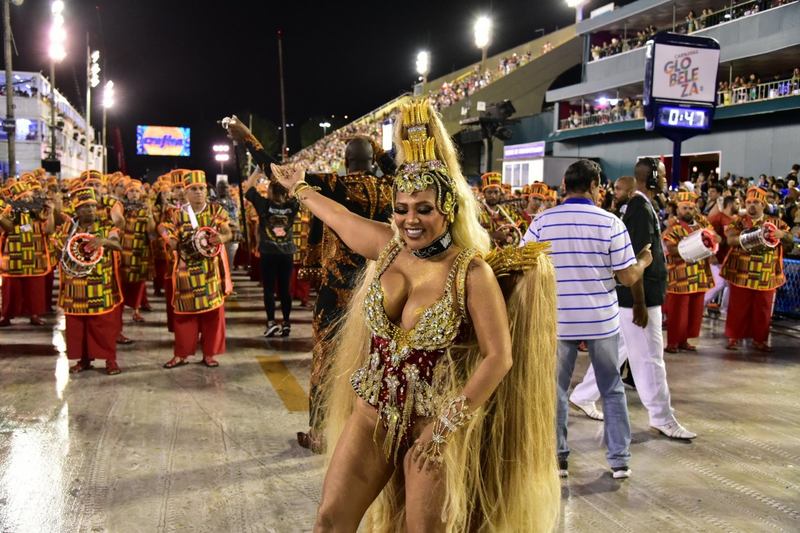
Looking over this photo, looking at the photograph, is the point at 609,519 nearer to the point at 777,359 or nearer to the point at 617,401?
the point at 617,401

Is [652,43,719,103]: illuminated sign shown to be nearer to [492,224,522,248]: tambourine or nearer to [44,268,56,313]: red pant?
[492,224,522,248]: tambourine

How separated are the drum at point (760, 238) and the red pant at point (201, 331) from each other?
653 centimetres

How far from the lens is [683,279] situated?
9336mm

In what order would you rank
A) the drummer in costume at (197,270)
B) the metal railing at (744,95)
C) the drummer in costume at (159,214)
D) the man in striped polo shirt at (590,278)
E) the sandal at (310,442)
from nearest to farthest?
1. the man in striped polo shirt at (590,278)
2. the sandal at (310,442)
3. the drummer in costume at (197,270)
4. the drummer in costume at (159,214)
5. the metal railing at (744,95)

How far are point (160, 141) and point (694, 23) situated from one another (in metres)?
51.4

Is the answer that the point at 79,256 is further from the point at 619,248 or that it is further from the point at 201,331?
the point at 619,248

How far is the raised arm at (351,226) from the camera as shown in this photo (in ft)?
10.1

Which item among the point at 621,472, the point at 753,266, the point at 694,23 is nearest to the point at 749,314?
the point at 753,266

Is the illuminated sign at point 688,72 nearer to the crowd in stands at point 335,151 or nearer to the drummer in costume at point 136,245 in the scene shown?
the drummer in costume at point 136,245

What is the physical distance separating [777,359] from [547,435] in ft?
23.9

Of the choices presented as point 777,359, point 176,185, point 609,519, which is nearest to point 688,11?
point 777,359

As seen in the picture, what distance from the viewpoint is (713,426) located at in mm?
6176

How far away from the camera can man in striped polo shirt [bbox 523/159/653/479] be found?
185 inches

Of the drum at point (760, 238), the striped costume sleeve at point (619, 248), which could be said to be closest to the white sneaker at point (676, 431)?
the striped costume sleeve at point (619, 248)
